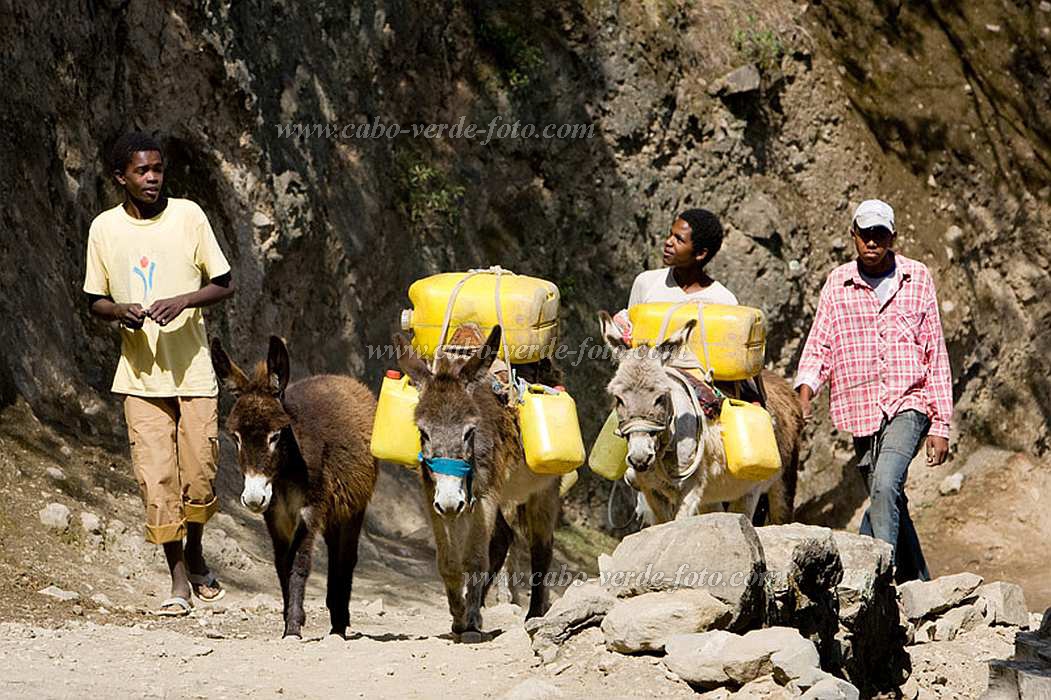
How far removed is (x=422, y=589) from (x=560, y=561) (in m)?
2.15

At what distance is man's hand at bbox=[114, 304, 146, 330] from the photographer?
25.1 feet

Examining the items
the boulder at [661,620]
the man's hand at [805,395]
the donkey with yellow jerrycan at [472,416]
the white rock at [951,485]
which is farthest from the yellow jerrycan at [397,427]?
the white rock at [951,485]

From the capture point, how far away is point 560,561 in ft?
42.3

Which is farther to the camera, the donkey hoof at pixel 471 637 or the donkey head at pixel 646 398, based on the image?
the donkey hoof at pixel 471 637

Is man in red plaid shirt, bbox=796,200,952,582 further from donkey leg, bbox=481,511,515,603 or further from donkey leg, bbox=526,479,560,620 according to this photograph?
donkey leg, bbox=481,511,515,603

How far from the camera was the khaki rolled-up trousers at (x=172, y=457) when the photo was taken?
25.8 feet

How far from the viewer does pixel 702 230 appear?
8227mm

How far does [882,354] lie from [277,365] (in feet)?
10.7

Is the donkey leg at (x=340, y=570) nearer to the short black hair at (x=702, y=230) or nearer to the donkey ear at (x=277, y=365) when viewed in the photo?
the donkey ear at (x=277, y=365)

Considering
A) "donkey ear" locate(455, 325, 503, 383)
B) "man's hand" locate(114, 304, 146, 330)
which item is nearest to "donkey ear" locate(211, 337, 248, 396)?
"man's hand" locate(114, 304, 146, 330)

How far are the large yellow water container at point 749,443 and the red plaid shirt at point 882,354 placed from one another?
0.78 metres

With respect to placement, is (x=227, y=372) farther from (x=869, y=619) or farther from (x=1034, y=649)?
(x=1034, y=649)

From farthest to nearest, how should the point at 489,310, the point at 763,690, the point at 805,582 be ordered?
the point at 489,310
the point at 805,582
the point at 763,690

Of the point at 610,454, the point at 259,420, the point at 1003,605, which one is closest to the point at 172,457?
the point at 259,420
